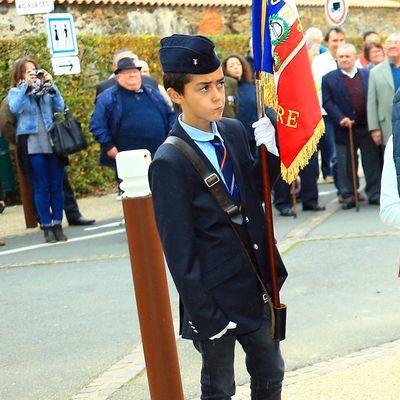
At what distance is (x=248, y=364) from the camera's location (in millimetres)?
4051

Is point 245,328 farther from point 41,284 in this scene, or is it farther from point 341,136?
point 341,136

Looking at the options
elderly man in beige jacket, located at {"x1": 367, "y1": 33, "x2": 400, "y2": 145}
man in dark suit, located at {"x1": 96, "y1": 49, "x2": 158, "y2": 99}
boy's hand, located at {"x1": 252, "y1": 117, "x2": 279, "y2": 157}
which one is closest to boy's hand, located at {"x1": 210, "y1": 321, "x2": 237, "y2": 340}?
boy's hand, located at {"x1": 252, "y1": 117, "x2": 279, "y2": 157}

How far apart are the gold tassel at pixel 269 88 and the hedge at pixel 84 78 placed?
996 centimetres

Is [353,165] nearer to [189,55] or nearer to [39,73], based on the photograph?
[39,73]

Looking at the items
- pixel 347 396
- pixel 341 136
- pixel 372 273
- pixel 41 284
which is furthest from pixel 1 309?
pixel 341 136

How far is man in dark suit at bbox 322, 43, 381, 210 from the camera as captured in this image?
1138 cm

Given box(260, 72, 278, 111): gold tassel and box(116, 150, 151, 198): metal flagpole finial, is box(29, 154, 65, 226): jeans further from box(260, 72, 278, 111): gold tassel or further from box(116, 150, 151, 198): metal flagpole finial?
box(260, 72, 278, 111): gold tassel

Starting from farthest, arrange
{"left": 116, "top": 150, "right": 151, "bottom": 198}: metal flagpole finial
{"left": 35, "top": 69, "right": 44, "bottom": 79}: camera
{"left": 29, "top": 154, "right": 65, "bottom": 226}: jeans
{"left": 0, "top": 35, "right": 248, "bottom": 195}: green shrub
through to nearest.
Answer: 1. {"left": 0, "top": 35, "right": 248, "bottom": 195}: green shrub
2. {"left": 29, "top": 154, "right": 65, "bottom": 226}: jeans
3. {"left": 35, "top": 69, "right": 44, "bottom": 79}: camera
4. {"left": 116, "top": 150, "right": 151, "bottom": 198}: metal flagpole finial

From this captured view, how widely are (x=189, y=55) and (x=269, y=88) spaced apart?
0.44 meters

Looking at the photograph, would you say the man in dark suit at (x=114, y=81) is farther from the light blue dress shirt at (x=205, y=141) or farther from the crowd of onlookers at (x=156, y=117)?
the light blue dress shirt at (x=205, y=141)

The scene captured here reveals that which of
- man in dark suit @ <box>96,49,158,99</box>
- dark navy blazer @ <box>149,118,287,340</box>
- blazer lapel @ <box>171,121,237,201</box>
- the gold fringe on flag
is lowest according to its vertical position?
dark navy blazer @ <box>149,118,287,340</box>

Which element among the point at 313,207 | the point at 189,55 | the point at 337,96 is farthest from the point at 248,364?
the point at 337,96

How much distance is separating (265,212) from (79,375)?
92.1 inches

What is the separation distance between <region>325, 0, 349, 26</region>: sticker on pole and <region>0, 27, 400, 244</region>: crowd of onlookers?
3.20 meters
